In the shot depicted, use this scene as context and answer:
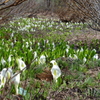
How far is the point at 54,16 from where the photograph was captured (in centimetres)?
1623

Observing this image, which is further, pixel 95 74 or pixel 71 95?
pixel 95 74

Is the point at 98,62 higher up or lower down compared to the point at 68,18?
higher up

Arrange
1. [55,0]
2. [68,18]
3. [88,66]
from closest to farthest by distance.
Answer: [88,66], [68,18], [55,0]

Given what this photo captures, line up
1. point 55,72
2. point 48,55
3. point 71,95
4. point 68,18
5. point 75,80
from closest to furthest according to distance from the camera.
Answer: point 71,95, point 55,72, point 75,80, point 48,55, point 68,18

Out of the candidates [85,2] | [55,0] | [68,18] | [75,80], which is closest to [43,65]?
[75,80]

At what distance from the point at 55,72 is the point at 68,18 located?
10.6 metres

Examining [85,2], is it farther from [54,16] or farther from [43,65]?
[54,16]

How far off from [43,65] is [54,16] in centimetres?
1314

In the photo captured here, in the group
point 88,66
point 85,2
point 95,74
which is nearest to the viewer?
point 95,74

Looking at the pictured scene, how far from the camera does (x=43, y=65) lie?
3436 mm

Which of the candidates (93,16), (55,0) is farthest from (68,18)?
(93,16)

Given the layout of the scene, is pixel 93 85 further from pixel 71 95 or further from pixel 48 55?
pixel 48 55

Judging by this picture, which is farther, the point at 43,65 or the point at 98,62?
the point at 98,62

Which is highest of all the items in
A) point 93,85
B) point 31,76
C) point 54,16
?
point 31,76
